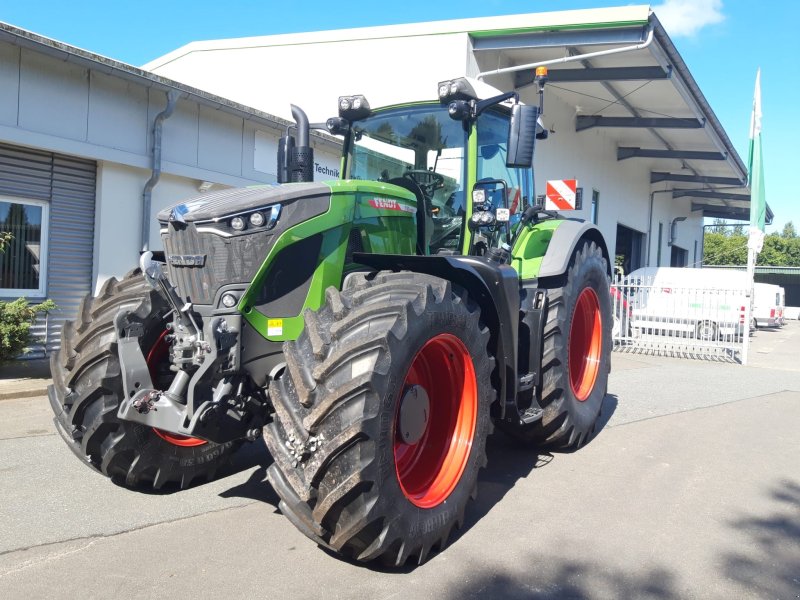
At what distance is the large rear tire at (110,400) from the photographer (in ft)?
11.4

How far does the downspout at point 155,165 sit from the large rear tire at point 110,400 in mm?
5451

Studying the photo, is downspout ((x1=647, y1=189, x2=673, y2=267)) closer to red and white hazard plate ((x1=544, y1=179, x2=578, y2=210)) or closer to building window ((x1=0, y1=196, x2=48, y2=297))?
red and white hazard plate ((x1=544, y1=179, x2=578, y2=210))

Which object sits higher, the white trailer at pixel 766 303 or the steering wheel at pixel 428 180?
the steering wheel at pixel 428 180

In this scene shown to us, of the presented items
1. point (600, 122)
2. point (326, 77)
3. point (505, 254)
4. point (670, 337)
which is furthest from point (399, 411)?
point (600, 122)

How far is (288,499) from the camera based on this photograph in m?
2.79

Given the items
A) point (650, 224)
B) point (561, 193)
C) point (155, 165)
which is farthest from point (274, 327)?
point (650, 224)

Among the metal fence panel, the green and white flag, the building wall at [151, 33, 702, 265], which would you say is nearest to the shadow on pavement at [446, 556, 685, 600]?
the building wall at [151, 33, 702, 265]

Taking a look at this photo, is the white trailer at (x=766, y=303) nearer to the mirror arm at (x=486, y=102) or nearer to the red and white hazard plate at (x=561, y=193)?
the red and white hazard plate at (x=561, y=193)

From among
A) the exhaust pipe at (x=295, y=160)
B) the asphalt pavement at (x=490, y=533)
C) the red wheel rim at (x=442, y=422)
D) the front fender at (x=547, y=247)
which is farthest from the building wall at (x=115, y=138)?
the red wheel rim at (x=442, y=422)

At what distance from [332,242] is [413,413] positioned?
100 centimetres

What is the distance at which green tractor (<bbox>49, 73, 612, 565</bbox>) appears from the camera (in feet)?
9.19

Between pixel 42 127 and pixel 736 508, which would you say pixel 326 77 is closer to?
pixel 42 127

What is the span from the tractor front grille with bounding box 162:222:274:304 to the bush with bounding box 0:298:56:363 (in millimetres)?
4753

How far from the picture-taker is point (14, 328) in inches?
278
